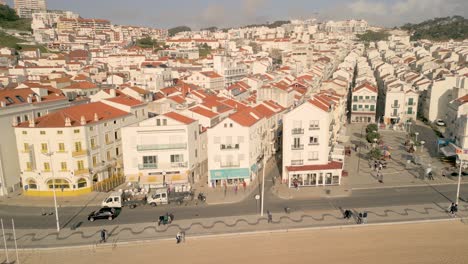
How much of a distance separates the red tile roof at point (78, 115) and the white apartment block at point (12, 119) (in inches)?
122

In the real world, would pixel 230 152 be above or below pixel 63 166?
above

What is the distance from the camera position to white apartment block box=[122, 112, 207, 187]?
42.5m

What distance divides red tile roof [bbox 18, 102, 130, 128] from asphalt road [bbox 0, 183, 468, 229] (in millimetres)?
9473

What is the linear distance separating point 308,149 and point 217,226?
642 inches

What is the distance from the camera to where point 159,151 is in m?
42.8

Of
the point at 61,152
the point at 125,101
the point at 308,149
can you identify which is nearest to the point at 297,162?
the point at 308,149

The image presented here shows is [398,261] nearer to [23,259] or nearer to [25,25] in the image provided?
[23,259]

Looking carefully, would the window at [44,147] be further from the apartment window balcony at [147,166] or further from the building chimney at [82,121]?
the apartment window balcony at [147,166]

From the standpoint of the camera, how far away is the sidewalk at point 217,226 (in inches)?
1219

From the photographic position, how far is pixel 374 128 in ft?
204

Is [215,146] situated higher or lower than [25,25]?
lower

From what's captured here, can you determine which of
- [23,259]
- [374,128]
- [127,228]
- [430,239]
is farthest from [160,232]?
[374,128]

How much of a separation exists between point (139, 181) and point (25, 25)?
197187mm

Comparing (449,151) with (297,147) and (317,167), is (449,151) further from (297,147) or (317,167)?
(297,147)
